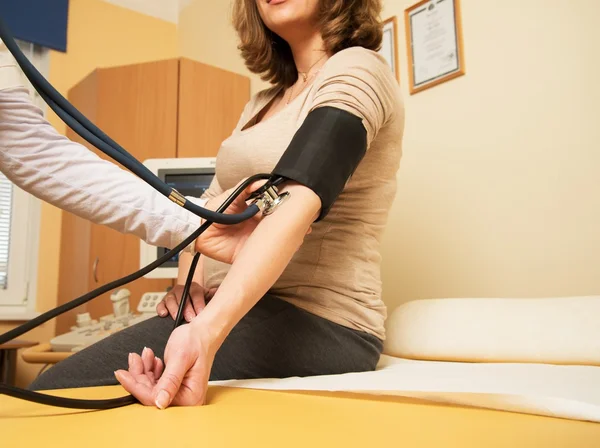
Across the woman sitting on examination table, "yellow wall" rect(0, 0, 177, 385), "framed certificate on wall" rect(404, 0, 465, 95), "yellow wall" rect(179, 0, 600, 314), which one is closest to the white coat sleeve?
the woman sitting on examination table

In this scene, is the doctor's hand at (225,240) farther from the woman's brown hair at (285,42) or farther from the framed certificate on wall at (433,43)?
the framed certificate on wall at (433,43)

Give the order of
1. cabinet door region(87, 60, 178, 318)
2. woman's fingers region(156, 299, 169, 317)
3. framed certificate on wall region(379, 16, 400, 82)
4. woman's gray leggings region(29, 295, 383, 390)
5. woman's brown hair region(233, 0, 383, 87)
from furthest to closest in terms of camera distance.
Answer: cabinet door region(87, 60, 178, 318), framed certificate on wall region(379, 16, 400, 82), woman's brown hair region(233, 0, 383, 87), woman's fingers region(156, 299, 169, 317), woman's gray leggings region(29, 295, 383, 390)

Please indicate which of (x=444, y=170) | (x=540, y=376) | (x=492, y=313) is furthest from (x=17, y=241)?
(x=540, y=376)

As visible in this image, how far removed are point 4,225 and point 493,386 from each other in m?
2.90

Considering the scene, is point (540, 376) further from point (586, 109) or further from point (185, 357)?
point (586, 109)

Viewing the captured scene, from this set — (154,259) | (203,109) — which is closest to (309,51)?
(154,259)

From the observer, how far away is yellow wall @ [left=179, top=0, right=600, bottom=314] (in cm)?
130

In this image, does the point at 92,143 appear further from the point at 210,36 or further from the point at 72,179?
the point at 210,36

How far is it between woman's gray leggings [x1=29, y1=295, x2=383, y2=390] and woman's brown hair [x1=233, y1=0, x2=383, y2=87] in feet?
1.90

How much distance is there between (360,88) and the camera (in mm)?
754

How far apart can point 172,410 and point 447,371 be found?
0.53 meters

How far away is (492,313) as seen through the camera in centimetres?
109

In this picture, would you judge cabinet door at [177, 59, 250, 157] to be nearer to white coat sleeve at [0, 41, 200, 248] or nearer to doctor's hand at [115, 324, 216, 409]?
white coat sleeve at [0, 41, 200, 248]

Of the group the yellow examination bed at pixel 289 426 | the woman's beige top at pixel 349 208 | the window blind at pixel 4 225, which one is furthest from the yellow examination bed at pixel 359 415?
the window blind at pixel 4 225
